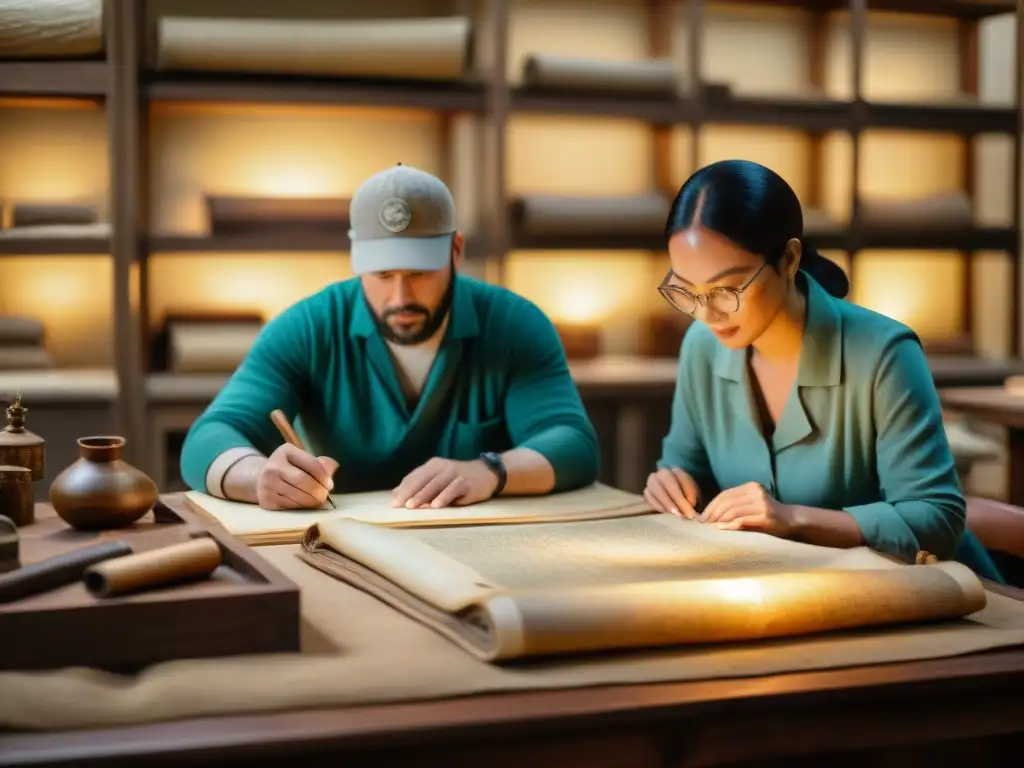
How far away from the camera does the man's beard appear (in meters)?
2.31

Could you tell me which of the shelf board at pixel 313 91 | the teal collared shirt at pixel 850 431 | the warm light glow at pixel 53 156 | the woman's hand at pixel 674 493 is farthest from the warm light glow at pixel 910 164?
the woman's hand at pixel 674 493

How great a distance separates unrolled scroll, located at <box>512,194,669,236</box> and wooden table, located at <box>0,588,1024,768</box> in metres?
3.12

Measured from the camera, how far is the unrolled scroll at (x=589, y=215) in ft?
13.8

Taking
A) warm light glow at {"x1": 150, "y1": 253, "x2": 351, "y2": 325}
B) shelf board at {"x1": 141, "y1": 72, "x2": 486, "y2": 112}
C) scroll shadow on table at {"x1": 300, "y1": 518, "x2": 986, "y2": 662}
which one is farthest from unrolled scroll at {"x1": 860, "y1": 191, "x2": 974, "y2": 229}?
scroll shadow on table at {"x1": 300, "y1": 518, "x2": 986, "y2": 662}

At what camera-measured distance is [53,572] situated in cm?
121

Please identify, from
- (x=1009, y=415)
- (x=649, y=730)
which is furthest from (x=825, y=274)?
(x=1009, y=415)

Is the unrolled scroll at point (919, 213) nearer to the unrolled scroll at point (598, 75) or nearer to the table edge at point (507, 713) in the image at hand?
the unrolled scroll at point (598, 75)

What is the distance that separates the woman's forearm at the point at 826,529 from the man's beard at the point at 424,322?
91cm

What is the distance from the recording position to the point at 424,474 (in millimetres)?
1961

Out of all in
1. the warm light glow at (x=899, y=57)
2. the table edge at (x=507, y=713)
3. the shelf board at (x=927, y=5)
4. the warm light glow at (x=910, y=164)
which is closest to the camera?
the table edge at (x=507, y=713)

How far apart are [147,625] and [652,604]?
18.2 inches

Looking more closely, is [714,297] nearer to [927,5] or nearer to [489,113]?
[489,113]

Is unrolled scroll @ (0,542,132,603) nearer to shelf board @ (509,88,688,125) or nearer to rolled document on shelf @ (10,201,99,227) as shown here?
rolled document on shelf @ (10,201,99,227)

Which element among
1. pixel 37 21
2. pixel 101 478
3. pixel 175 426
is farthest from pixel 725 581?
pixel 37 21
